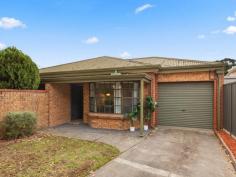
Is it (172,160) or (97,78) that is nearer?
(172,160)

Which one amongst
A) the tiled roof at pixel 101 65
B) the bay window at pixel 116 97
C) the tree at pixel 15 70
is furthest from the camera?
the tiled roof at pixel 101 65

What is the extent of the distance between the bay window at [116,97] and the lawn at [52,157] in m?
2.98

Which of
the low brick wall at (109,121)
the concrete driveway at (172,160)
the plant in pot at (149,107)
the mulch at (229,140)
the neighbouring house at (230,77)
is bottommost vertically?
the concrete driveway at (172,160)

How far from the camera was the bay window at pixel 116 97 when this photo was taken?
9125 mm

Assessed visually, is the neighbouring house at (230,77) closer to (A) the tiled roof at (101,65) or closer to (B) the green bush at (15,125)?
(A) the tiled roof at (101,65)

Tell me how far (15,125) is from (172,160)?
6015 mm

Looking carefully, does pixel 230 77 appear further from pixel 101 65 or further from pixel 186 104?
pixel 101 65

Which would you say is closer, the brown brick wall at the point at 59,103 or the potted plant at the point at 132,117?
the potted plant at the point at 132,117

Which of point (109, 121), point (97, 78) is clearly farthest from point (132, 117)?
point (97, 78)

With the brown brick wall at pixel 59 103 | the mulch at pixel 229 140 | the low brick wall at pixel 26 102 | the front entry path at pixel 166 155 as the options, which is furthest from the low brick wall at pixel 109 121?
the mulch at pixel 229 140

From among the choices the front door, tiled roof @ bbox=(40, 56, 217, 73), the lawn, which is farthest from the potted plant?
the front door

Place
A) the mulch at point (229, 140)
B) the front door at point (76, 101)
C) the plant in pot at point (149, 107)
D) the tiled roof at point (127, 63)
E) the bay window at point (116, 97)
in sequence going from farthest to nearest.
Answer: the front door at point (76, 101) < the tiled roof at point (127, 63) < the bay window at point (116, 97) < the plant in pot at point (149, 107) < the mulch at point (229, 140)

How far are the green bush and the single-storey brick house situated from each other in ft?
8.42

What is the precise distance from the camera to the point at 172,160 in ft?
16.4
